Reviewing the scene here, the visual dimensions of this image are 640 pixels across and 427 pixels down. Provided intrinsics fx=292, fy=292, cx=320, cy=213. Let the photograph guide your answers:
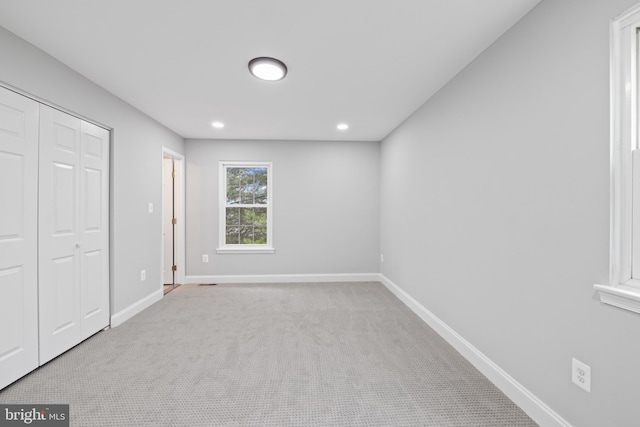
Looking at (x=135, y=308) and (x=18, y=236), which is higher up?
(x=18, y=236)

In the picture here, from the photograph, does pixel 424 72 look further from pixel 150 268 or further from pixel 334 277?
pixel 150 268

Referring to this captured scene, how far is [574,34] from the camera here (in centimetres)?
147

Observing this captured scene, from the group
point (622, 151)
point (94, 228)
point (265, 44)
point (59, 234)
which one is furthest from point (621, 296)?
point (94, 228)

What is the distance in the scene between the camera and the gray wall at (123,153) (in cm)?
210

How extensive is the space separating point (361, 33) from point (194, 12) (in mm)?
1053

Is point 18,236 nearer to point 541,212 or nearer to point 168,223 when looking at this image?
point 168,223

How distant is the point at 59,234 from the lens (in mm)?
2406

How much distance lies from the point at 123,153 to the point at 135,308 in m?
1.78

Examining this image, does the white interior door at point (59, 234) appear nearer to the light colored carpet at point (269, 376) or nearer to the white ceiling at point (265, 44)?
the light colored carpet at point (269, 376)

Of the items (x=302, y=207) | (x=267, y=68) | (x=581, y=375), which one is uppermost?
(x=267, y=68)

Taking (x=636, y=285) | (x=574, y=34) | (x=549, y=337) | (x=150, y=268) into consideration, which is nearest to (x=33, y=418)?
(x=150, y=268)

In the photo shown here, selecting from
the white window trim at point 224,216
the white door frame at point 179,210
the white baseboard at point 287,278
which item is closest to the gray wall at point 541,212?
the white baseboard at point 287,278

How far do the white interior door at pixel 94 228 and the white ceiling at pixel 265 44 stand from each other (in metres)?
0.61

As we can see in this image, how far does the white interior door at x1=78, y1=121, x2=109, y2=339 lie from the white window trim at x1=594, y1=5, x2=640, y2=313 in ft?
12.1
